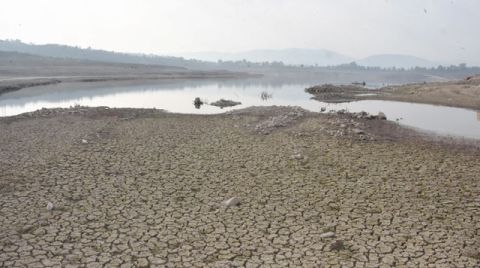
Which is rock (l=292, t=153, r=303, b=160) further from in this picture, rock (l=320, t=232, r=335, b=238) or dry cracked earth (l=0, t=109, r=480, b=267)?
rock (l=320, t=232, r=335, b=238)

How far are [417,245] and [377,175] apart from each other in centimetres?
425

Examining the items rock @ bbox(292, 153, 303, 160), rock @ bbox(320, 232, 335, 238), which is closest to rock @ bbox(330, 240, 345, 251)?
rock @ bbox(320, 232, 335, 238)

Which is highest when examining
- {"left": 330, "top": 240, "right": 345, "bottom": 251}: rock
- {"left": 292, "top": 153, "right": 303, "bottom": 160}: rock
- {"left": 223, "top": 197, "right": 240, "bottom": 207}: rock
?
{"left": 292, "top": 153, "right": 303, "bottom": 160}: rock

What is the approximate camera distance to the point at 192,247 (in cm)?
751

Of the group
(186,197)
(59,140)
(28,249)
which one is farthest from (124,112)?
(28,249)

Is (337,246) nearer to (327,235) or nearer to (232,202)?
(327,235)

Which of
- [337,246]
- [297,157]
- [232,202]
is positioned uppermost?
[297,157]

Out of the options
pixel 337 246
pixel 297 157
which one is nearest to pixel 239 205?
pixel 337 246

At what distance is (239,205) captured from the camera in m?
9.52

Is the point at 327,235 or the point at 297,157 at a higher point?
the point at 297,157

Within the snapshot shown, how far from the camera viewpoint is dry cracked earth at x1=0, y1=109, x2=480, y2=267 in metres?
7.27

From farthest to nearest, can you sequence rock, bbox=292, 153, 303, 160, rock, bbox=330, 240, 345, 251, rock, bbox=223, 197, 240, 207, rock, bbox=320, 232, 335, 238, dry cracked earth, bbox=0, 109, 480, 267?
1. rock, bbox=292, 153, 303, 160
2. rock, bbox=223, 197, 240, 207
3. rock, bbox=320, 232, 335, 238
4. rock, bbox=330, 240, 345, 251
5. dry cracked earth, bbox=0, 109, 480, 267

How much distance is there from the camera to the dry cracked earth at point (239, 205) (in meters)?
7.27

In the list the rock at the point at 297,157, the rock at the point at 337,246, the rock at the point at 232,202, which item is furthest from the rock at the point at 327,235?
the rock at the point at 297,157
